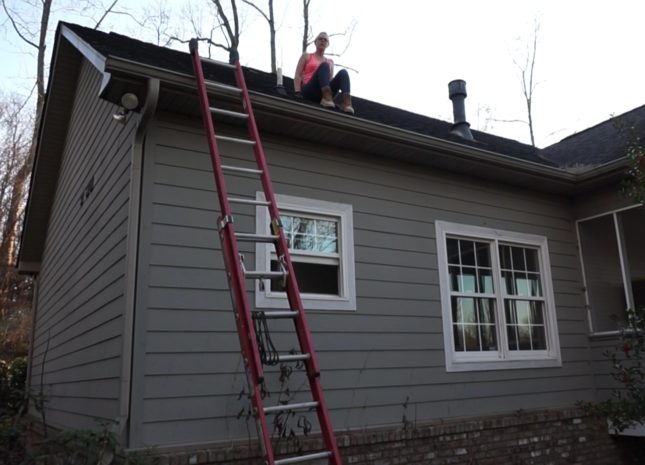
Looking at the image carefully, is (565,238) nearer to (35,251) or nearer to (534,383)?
(534,383)

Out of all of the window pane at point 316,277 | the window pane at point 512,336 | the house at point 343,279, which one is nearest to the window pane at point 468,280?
the house at point 343,279

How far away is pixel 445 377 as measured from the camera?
19.3ft

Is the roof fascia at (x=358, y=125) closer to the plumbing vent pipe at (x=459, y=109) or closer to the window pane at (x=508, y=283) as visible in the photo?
the window pane at (x=508, y=283)

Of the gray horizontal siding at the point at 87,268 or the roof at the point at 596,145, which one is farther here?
the roof at the point at 596,145

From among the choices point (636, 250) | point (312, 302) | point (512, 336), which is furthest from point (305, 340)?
point (636, 250)

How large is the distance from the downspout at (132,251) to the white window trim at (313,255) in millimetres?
1039

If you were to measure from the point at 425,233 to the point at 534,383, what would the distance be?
226 centimetres

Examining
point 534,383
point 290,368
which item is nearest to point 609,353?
point 534,383

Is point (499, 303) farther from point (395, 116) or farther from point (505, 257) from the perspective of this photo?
point (395, 116)

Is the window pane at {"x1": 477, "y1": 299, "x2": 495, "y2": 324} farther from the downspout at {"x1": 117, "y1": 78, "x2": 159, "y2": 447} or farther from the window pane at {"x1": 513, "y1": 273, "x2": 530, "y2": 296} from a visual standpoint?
the downspout at {"x1": 117, "y1": 78, "x2": 159, "y2": 447}

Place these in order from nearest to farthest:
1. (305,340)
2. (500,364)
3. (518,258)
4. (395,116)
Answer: (305,340)
(500,364)
(518,258)
(395,116)

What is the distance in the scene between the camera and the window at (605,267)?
768 centimetres

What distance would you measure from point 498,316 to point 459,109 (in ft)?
15.9

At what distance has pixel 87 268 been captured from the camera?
20.4 ft
